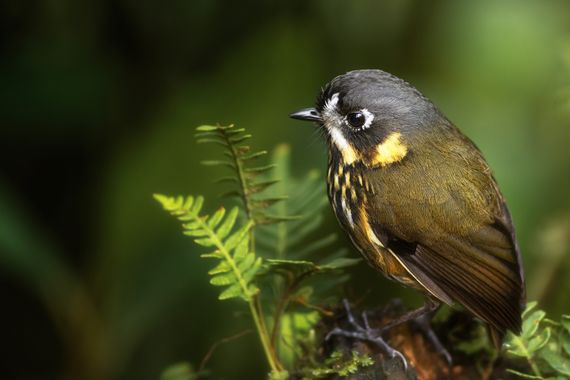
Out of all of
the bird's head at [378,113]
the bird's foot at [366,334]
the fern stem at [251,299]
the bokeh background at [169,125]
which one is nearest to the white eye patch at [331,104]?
the bird's head at [378,113]

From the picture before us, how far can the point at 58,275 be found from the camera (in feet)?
15.9

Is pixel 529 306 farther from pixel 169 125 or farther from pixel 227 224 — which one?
pixel 169 125

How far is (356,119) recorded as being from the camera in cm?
362

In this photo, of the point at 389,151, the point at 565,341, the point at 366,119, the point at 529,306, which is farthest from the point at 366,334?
the point at 366,119

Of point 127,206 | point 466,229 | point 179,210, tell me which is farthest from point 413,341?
point 127,206

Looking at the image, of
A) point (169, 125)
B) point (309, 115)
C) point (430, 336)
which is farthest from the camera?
point (169, 125)

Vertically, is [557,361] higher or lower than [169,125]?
lower

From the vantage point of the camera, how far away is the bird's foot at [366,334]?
3037 mm

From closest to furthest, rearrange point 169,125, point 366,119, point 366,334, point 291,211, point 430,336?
point 366,334, point 430,336, point 291,211, point 366,119, point 169,125

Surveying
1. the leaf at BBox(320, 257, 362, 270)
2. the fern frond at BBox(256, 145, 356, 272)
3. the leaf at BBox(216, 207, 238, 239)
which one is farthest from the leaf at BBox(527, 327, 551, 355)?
the leaf at BBox(216, 207, 238, 239)

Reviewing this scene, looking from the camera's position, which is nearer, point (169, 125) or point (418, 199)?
point (418, 199)

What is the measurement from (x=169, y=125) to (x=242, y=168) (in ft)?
7.16

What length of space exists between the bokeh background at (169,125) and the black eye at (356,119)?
1.25m

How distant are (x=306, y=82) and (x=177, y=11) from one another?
75cm
